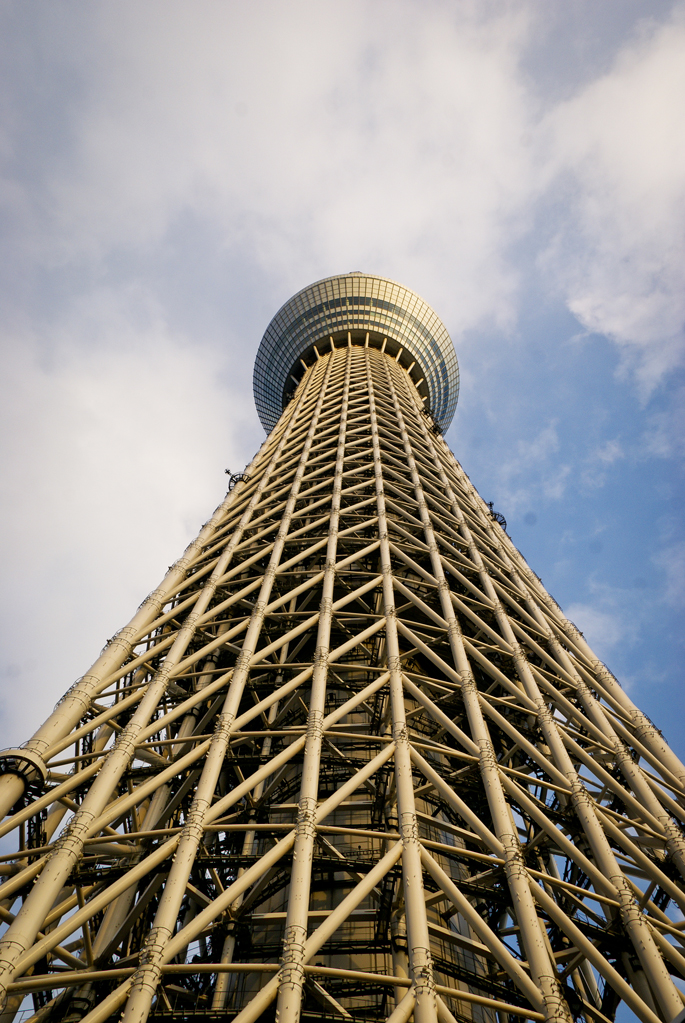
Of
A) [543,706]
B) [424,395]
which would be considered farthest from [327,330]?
[543,706]

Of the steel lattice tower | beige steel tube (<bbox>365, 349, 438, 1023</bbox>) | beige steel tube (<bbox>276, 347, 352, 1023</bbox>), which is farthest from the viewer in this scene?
the steel lattice tower

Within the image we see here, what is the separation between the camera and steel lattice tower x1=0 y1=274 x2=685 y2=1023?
39.5 ft

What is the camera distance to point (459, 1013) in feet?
A: 48.5

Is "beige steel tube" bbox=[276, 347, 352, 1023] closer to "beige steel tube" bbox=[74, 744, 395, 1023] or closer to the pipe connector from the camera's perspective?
"beige steel tube" bbox=[74, 744, 395, 1023]

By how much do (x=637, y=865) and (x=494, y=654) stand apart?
9.44 meters

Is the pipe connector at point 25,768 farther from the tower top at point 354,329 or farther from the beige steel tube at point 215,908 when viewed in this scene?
the tower top at point 354,329

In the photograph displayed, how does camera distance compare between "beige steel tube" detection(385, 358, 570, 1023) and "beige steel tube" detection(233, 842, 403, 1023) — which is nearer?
"beige steel tube" detection(233, 842, 403, 1023)

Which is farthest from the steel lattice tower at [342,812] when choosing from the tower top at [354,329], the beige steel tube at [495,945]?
the tower top at [354,329]

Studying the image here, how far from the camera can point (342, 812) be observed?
1902 centimetres

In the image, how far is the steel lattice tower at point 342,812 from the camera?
1205 cm

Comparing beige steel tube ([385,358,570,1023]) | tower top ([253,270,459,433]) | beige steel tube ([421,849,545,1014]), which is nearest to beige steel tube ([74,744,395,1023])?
beige steel tube ([421,849,545,1014])

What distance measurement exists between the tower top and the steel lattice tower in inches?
1453

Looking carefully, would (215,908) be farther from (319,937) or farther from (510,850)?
(510,850)

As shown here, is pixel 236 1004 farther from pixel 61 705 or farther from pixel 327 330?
pixel 327 330
